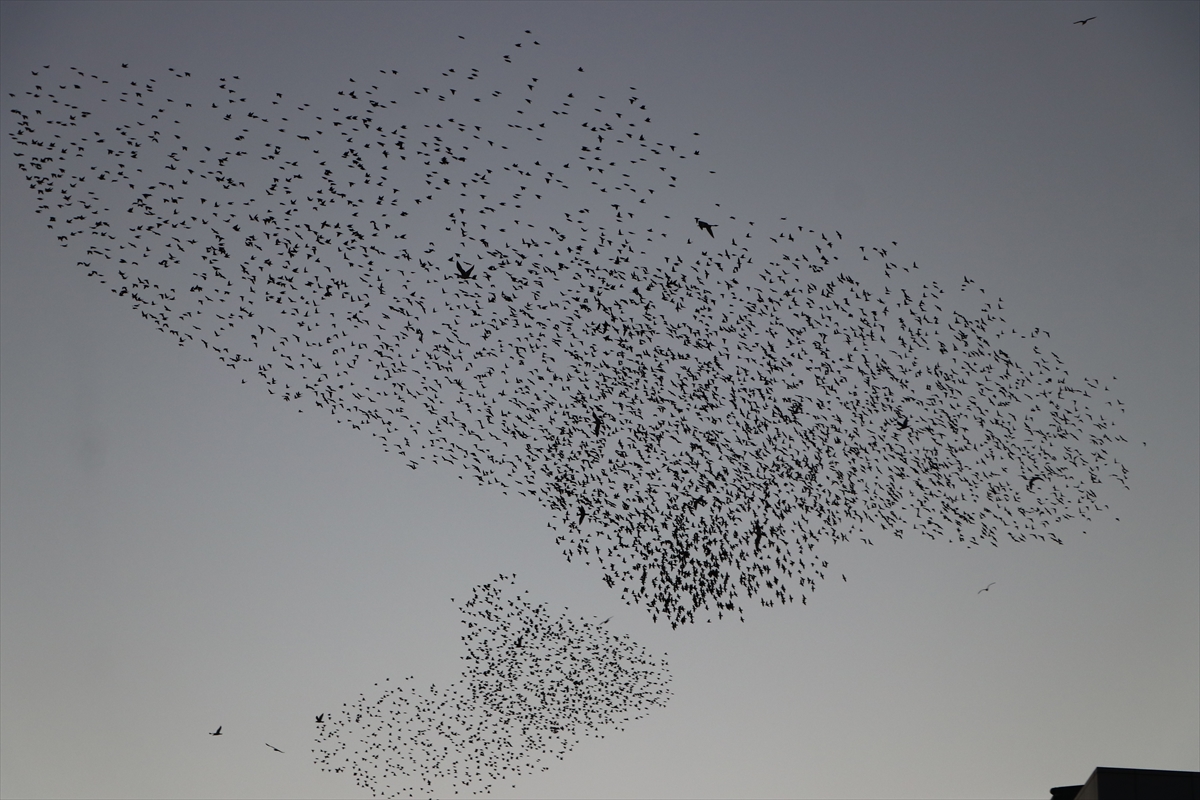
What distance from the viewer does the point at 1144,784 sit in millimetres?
23078

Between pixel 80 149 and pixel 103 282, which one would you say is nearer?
pixel 80 149

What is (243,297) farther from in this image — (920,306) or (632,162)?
(920,306)

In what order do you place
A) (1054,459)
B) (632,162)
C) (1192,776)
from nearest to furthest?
1. (632,162)
2. (1192,776)
3. (1054,459)

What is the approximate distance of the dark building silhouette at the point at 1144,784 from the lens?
22.8 meters

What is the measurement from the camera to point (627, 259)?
2297 centimetres

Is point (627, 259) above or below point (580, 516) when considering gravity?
above

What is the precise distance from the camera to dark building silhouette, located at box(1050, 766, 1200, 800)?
2283cm

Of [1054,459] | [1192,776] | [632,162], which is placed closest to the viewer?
[632,162]

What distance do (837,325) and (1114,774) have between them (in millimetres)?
12079

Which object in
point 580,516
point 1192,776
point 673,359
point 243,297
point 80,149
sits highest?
point 80,149

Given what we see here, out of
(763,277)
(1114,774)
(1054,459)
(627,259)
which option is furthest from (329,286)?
(1114,774)

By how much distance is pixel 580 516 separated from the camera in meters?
24.2

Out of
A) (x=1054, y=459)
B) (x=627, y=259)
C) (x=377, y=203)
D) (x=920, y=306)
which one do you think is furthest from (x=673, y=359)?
(x=1054, y=459)

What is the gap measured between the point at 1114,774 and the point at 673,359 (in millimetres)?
13891
